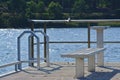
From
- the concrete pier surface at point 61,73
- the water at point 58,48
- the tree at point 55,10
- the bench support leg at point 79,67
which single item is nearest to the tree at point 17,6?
the tree at point 55,10

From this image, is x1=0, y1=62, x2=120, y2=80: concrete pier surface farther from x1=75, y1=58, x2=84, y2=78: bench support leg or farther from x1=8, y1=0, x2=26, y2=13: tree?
x1=8, y1=0, x2=26, y2=13: tree

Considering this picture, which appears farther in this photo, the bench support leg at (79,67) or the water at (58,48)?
the water at (58,48)

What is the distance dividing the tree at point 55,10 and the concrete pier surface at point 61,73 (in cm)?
6911

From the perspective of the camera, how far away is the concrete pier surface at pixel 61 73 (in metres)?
11.1

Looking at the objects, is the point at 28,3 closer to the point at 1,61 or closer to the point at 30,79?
the point at 1,61

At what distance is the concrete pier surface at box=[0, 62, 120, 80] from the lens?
36.5 ft

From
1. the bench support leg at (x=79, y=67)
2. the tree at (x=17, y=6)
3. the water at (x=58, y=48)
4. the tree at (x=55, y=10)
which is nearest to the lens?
the bench support leg at (x=79, y=67)

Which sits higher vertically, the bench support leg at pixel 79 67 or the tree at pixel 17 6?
the tree at pixel 17 6

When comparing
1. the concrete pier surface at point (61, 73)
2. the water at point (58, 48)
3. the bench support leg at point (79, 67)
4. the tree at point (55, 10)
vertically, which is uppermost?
the tree at point (55, 10)

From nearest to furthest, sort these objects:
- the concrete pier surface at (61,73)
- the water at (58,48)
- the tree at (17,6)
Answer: the concrete pier surface at (61,73), the water at (58,48), the tree at (17,6)

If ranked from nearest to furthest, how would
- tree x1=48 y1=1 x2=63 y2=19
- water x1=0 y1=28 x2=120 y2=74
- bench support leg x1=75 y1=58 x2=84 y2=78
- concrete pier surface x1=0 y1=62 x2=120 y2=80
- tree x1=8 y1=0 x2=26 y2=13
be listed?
bench support leg x1=75 y1=58 x2=84 y2=78, concrete pier surface x1=0 y1=62 x2=120 y2=80, water x1=0 y1=28 x2=120 y2=74, tree x1=48 y1=1 x2=63 y2=19, tree x1=8 y1=0 x2=26 y2=13

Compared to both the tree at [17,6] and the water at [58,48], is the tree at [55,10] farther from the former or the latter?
the water at [58,48]

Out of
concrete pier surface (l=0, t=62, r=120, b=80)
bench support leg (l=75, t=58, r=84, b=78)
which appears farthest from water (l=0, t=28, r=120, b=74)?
bench support leg (l=75, t=58, r=84, b=78)

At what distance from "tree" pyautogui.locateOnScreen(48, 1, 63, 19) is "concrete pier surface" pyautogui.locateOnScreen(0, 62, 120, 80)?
6911 centimetres
